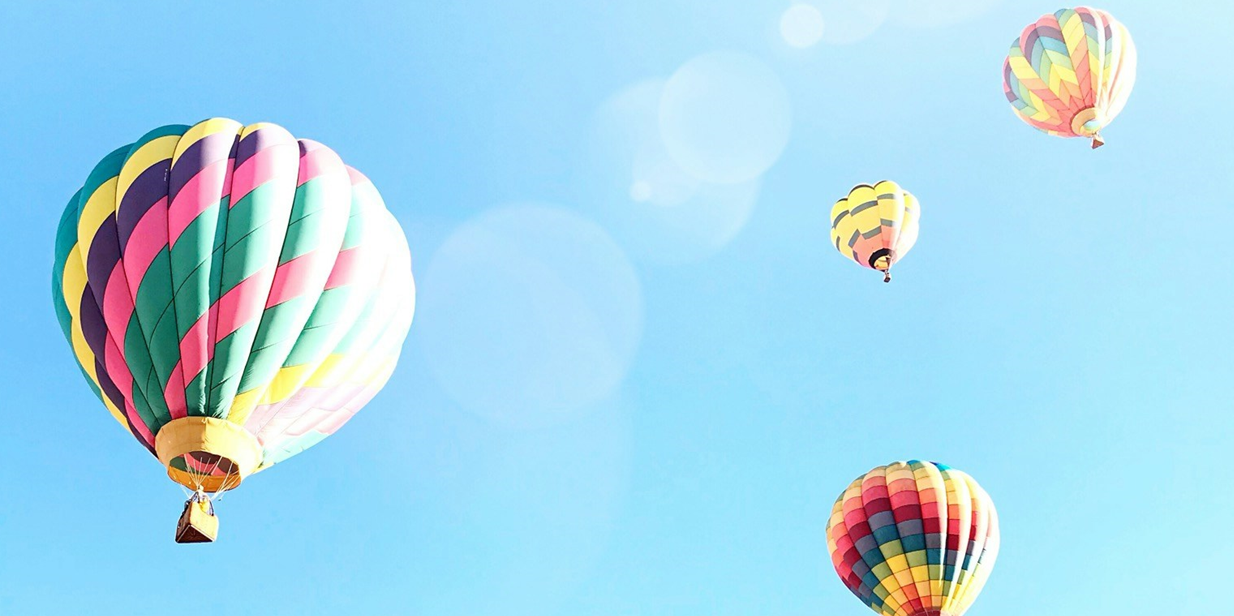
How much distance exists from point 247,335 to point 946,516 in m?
12.0

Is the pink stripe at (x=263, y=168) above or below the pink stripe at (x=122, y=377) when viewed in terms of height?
above

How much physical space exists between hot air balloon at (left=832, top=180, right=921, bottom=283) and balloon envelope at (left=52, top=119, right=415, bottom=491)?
38.8 ft

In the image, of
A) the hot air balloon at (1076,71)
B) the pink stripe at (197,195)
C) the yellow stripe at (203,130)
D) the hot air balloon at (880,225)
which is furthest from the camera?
the hot air balloon at (880,225)

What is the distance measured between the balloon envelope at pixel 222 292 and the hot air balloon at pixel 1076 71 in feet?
48.7

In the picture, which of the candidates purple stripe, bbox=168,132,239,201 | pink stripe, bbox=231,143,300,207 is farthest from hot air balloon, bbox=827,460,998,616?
purple stripe, bbox=168,132,239,201

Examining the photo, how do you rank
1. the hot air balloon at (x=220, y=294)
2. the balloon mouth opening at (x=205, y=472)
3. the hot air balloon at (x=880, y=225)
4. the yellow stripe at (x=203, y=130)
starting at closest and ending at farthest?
the balloon mouth opening at (x=205, y=472) → the hot air balloon at (x=220, y=294) → the yellow stripe at (x=203, y=130) → the hot air balloon at (x=880, y=225)

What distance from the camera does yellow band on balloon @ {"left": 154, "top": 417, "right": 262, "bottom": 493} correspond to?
375 inches

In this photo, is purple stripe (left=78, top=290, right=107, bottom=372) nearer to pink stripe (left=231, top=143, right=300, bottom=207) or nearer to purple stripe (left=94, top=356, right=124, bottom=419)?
purple stripe (left=94, top=356, right=124, bottom=419)

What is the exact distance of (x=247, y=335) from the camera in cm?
992

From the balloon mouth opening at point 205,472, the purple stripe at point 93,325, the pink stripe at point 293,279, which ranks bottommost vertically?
the balloon mouth opening at point 205,472

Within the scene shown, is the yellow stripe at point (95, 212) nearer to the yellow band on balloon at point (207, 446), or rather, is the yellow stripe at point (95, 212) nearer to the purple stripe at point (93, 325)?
the purple stripe at point (93, 325)

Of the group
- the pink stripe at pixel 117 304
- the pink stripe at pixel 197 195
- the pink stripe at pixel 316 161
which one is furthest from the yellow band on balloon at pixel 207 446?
the pink stripe at pixel 316 161

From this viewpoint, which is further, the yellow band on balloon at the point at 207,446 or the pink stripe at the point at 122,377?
the pink stripe at the point at 122,377

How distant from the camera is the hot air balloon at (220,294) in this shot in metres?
9.76
